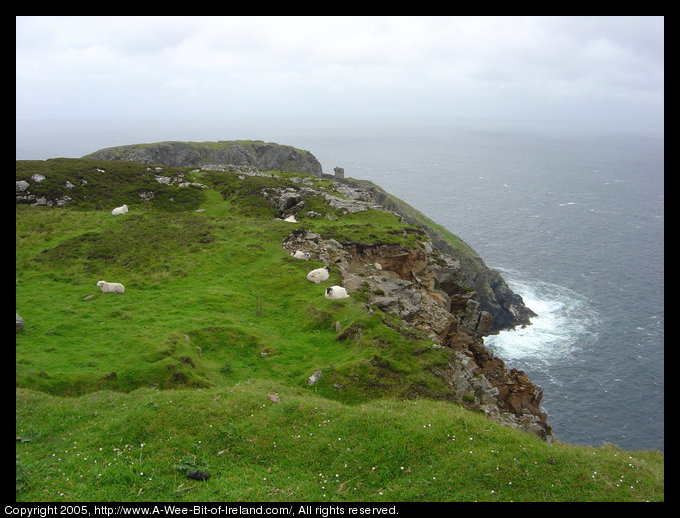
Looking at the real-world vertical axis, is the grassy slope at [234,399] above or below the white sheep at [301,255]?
below

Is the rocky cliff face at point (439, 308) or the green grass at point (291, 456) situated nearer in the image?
the green grass at point (291, 456)

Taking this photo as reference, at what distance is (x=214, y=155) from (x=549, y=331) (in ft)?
319

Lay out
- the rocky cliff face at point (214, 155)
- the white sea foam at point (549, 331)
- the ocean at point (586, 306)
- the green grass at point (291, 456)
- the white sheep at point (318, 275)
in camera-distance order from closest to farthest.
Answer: the green grass at point (291, 456) < the white sheep at point (318, 275) < the ocean at point (586, 306) < the white sea foam at point (549, 331) < the rocky cliff face at point (214, 155)

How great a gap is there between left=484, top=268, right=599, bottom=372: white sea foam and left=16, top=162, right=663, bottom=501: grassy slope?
56.2 m

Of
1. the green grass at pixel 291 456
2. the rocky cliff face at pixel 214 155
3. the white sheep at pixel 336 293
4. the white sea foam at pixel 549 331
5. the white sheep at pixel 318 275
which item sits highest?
the rocky cliff face at pixel 214 155

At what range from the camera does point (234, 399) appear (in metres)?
19.3

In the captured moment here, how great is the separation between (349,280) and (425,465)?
23801 mm

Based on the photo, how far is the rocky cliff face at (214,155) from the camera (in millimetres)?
109506

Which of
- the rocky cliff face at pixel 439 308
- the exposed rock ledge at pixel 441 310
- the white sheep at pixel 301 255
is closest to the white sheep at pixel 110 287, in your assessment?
the white sheep at pixel 301 255

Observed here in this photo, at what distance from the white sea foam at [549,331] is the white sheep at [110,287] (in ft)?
209

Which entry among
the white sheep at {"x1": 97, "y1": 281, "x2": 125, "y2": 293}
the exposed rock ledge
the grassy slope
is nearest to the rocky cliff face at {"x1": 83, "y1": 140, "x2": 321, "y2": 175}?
the grassy slope

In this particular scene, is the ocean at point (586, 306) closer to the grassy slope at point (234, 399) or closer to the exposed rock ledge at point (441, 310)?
the exposed rock ledge at point (441, 310)

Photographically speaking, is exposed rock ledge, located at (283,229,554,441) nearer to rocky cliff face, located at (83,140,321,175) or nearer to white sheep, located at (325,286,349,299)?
white sheep, located at (325,286,349,299)
